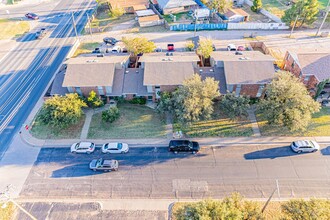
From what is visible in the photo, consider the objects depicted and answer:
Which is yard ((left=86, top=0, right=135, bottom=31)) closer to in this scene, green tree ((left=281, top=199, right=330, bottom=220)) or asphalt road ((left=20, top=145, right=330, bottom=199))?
asphalt road ((left=20, top=145, right=330, bottom=199))

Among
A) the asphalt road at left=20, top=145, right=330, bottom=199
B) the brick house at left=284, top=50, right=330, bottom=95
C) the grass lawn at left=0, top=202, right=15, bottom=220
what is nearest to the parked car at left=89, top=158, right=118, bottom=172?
the asphalt road at left=20, top=145, right=330, bottom=199

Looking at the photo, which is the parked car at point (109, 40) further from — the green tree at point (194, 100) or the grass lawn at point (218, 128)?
the grass lawn at point (218, 128)

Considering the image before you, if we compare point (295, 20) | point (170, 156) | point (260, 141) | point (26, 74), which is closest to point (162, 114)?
point (170, 156)

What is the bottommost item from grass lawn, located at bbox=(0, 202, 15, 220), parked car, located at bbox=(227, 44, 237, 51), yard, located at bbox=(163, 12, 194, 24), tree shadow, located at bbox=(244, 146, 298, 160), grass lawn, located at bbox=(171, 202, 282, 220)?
grass lawn, located at bbox=(0, 202, 15, 220)

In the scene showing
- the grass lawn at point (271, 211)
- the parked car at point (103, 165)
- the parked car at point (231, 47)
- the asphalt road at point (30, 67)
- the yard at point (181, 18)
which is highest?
the yard at point (181, 18)

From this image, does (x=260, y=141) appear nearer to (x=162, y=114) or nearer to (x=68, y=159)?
(x=162, y=114)

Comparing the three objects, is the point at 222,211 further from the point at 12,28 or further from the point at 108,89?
the point at 12,28

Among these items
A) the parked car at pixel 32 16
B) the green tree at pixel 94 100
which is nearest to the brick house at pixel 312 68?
the green tree at pixel 94 100
